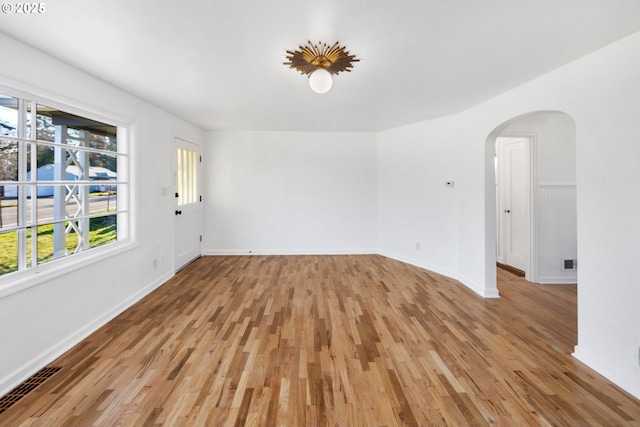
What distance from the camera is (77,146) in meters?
2.65

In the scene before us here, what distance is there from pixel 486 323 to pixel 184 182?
4713mm

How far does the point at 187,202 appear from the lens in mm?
4965

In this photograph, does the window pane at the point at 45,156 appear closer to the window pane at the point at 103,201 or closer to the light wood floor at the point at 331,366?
the window pane at the point at 103,201

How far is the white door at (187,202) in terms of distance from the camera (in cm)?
459

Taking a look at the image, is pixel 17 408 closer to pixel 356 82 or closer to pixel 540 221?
pixel 356 82

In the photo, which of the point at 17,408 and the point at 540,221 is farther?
the point at 540,221

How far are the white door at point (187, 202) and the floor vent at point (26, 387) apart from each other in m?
2.52

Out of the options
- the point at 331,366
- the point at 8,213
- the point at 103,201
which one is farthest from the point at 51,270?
the point at 331,366

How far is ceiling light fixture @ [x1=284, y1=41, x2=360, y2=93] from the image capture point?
2209 millimetres

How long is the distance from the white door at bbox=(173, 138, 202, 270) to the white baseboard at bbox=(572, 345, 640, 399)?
4940mm

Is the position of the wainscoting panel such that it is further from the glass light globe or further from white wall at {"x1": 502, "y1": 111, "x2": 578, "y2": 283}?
the glass light globe

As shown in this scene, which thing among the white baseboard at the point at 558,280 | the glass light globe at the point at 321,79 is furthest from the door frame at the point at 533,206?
the glass light globe at the point at 321,79

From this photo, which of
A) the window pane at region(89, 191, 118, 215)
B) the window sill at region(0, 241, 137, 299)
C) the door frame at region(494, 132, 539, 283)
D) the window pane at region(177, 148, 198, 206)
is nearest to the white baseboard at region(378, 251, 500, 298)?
the door frame at region(494, 132, 539, 283)

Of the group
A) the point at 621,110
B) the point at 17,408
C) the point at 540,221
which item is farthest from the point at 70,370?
the point at 540,221
